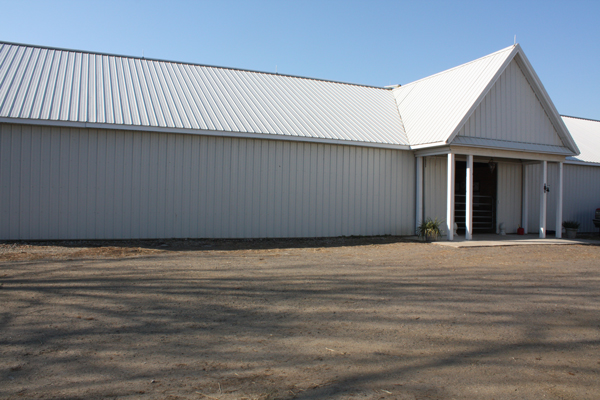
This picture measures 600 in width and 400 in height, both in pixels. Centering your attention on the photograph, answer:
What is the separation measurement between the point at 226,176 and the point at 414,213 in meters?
6.19

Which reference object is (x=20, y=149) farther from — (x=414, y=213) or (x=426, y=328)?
(x=414, y=213)

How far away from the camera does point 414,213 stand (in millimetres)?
14305

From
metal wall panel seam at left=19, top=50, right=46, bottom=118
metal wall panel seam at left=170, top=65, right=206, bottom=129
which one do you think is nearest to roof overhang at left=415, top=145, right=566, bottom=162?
metal wall panel seam at left=170, top=65, right=206, bottom=129

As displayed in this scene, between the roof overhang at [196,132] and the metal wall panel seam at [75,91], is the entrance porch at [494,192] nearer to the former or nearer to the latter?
the roof overhang at [196,132]

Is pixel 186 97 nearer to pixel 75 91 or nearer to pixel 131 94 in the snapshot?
pixel 131 94

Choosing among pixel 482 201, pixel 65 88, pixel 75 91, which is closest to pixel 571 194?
pixel 482 201

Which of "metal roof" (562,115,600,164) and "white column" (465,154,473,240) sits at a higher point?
"metal roof" (562,115,600,164)

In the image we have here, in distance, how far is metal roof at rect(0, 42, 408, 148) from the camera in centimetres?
1102

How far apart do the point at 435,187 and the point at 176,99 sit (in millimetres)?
8470

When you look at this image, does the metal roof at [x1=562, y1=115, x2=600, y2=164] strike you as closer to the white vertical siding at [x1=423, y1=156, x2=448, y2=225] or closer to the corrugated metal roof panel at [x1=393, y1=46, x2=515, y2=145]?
the corrugated metal roof panel at [x1=393, y1=46, x2=515, y2=145]

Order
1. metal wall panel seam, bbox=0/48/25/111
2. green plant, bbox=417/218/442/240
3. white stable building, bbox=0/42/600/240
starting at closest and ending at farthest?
1. white stable building, bbox=0/42/600/240
2. metal wall panel seam, bbox=0/48/25/111
3. green plant, bbox=417/218/442/240

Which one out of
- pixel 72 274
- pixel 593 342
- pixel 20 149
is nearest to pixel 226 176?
pixel 20 149

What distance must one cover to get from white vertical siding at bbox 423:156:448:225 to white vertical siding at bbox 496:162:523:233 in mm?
2636

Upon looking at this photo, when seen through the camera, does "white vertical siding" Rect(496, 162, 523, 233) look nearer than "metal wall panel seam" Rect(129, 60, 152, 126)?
No
